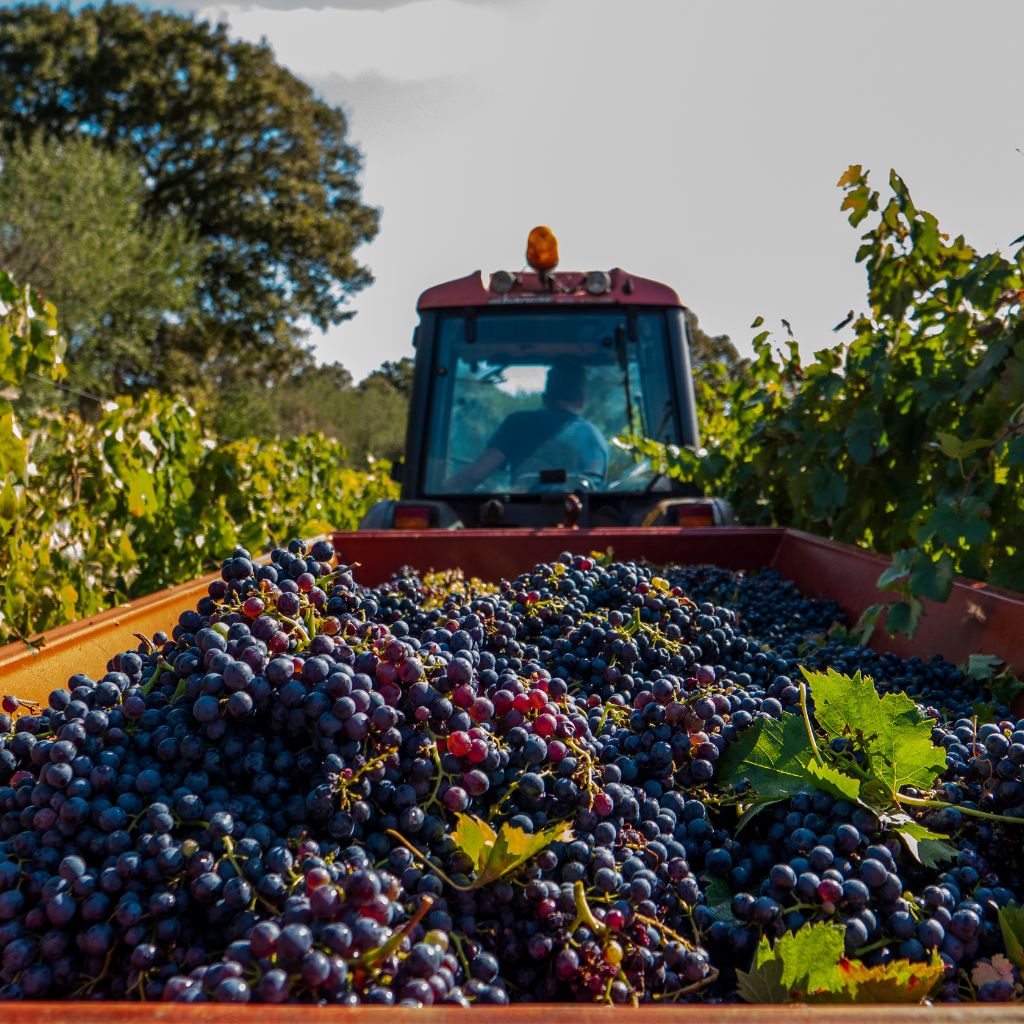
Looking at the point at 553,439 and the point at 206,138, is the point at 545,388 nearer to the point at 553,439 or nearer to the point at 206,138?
the point at 553,439

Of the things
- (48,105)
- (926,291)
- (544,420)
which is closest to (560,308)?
(544,420)

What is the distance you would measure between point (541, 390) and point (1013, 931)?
12.5 ft

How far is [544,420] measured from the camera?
183 inches

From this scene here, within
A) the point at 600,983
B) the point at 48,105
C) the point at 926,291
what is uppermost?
the point at 48,105

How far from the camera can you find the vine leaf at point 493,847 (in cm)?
106

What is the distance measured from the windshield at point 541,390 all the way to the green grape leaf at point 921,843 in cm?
334

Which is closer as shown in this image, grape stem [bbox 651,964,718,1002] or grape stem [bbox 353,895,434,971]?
grape stem [bbox 353,895,434,971]

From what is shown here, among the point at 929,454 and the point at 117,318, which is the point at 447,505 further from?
the point at 117,318

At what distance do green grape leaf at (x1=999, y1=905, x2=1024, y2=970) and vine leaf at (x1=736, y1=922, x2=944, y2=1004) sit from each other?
0.45 ft

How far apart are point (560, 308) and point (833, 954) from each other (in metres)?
3.92

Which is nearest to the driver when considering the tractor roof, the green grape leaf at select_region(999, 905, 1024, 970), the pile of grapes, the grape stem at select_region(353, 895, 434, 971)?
the tractor roof

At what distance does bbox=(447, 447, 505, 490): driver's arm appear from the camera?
4.60 metres

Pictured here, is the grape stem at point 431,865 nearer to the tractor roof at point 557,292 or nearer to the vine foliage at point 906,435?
the vine foliage at point 906,435

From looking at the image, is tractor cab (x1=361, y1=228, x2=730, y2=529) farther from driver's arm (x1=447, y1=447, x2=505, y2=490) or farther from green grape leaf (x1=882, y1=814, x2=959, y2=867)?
green grape leaf (x1=882, y1=814, x2=959, y2=867)
